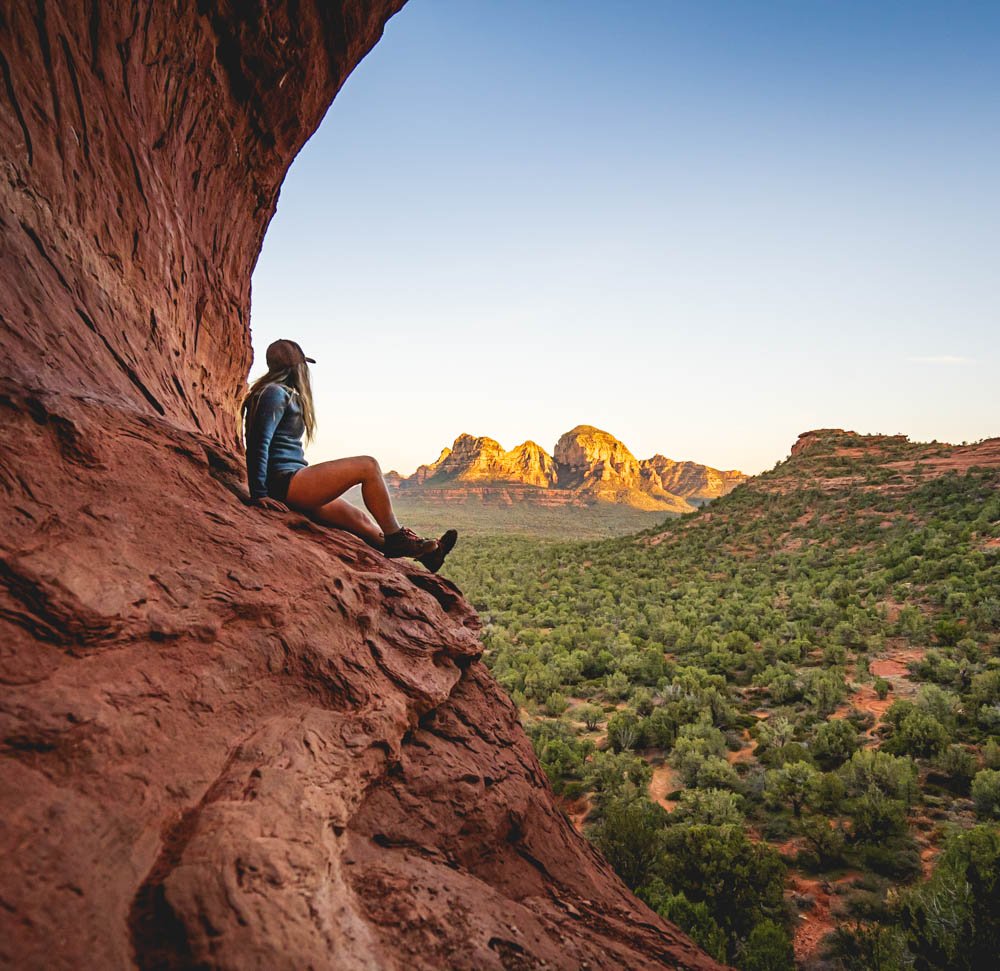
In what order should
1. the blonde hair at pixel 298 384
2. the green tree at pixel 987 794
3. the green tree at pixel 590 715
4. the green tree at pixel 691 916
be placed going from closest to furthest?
the blonde hair at pixel 298 384 → the green tree at pixel 691 916 → the green tree at pixel 987 794 → the green tree at pixel 590 715

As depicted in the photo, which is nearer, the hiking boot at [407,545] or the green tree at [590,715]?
the hiking boot at [407,545]

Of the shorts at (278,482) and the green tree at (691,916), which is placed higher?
the shorts at (278,482)

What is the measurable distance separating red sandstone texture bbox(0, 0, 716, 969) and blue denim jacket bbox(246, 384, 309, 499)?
171mm

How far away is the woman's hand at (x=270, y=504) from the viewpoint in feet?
12.7

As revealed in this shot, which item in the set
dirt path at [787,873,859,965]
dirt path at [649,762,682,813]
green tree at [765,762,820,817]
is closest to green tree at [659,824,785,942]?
dirt path at [787,873,859,965]

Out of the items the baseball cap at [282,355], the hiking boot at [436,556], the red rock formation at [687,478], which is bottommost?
the hiking boot at [436,556]

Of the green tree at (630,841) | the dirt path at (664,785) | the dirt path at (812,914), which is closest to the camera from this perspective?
the dirt path at (812,914)

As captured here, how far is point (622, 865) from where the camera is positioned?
740cm

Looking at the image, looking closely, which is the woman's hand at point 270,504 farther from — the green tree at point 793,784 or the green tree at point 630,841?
the green tree at point 793,784

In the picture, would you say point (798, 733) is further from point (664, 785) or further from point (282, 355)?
point (282, 355)

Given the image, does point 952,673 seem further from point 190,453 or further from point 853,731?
point 190,453

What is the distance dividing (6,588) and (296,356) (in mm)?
2785

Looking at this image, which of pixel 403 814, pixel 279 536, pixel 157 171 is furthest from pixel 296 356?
pixel 403 814

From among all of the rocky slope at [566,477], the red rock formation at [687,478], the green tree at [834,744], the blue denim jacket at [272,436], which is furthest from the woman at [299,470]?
the red rock formation at [687,478]
